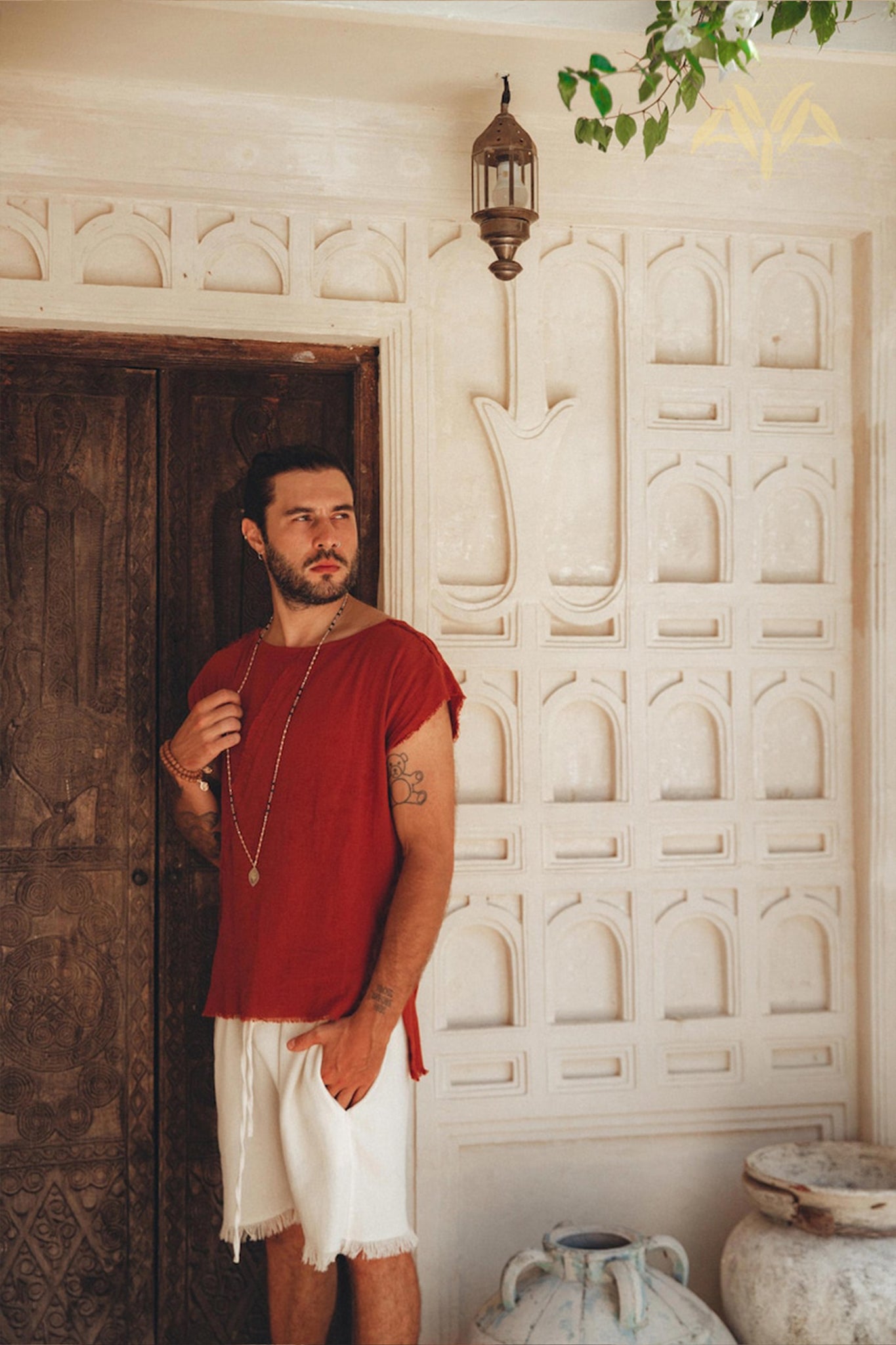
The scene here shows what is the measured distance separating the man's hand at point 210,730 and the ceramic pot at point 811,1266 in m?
1.60

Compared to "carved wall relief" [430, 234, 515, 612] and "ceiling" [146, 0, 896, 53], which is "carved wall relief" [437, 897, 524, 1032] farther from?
"ceiling" [146, 0, 896, 53]

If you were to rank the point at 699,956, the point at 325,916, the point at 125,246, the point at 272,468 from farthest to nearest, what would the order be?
the point at 699,956 → the point at 125,246 → the point at 272,468 → the point at 325,916

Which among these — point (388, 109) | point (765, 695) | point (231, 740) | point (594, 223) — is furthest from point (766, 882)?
point (388, 109)

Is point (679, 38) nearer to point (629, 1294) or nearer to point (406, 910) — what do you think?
point (406, 910)

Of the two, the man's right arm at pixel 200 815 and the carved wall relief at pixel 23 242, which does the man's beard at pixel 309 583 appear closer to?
the man's right arm at pixel 200 815

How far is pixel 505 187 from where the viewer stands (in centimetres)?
291

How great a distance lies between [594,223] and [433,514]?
35.1 inches

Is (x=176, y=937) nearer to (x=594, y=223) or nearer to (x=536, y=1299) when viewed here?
(x=536, y=1299)

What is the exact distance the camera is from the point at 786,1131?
10.7 feet

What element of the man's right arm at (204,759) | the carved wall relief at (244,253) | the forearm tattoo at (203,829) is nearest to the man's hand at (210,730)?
the man's right arm at (204,759)

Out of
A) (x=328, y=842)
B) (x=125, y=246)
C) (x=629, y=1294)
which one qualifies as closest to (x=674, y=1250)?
(x=629, y=1294)

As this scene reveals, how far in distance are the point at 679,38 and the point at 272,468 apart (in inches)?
48.8

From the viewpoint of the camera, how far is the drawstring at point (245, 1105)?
8.34 feet

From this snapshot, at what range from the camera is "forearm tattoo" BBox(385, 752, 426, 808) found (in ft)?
8.40
